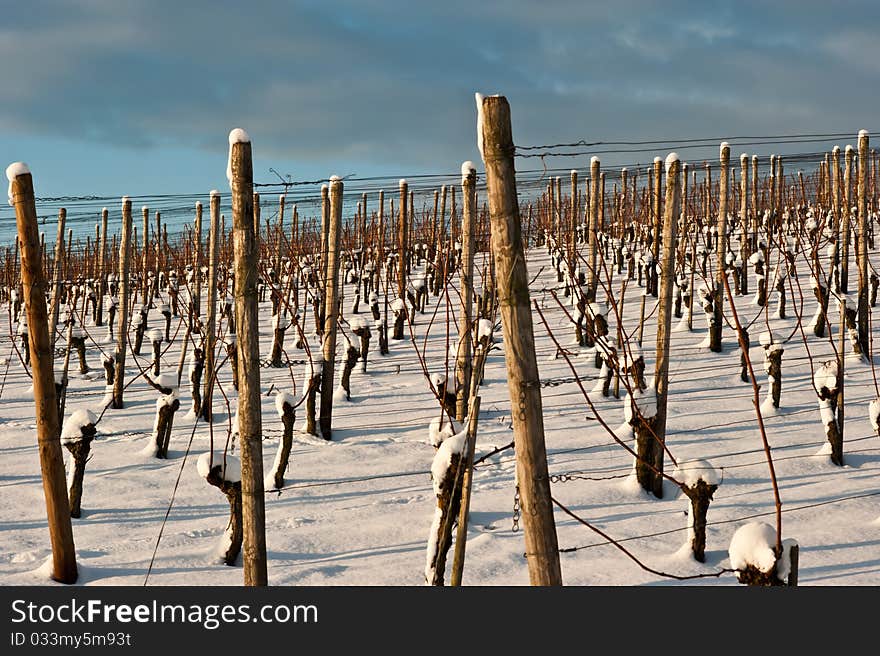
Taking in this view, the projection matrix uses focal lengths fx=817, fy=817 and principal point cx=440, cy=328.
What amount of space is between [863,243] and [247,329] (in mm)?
6557

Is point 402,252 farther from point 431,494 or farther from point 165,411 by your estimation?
point 431,494

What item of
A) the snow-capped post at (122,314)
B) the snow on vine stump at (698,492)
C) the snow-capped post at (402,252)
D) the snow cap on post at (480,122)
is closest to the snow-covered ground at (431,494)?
the snow on vine stump at (698,492)

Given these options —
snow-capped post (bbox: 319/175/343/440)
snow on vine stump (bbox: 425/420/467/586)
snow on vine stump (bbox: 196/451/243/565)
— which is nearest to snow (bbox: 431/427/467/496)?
snow on vine stump (bbox: 425/420/467/586)

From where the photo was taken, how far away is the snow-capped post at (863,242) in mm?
7512

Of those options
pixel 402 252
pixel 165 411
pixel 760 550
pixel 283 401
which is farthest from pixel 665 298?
pixel 402 252

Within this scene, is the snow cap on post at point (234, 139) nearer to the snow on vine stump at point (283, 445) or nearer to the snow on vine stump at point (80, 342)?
the snow on vine stump at point (283, 445)

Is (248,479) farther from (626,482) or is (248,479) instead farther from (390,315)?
(390,315)

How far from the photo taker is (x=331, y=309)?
21.3ft

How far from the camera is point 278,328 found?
32.4 feet

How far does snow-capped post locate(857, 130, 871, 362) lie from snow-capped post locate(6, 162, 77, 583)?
6790 millimetres

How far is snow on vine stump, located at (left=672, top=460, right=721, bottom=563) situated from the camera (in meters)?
4.14

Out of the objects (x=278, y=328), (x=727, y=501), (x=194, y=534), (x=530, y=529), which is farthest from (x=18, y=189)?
(x=278, y=328)

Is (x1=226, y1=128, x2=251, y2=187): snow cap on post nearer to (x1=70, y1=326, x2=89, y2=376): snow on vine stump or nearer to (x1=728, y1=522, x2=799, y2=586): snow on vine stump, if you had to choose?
(x1=728, y1=522, x2=799, y2=586): snow on vine stump

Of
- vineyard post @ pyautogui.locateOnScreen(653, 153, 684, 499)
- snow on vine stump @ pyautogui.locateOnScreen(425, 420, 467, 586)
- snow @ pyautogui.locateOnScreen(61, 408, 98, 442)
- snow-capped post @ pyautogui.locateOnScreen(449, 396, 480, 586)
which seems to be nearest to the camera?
snow-capped post @ pyautogui.locateOnScreen(449, 396, 480, 586)
